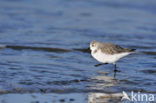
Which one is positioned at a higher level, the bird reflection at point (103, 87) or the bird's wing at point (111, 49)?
the bird's wing at point (111, 49)

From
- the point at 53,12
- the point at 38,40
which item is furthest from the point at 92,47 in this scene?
the point at 53,12

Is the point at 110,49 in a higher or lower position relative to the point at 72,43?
higher

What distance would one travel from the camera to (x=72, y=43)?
11.6 meters

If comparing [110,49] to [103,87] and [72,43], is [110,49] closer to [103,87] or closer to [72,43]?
[103,87]

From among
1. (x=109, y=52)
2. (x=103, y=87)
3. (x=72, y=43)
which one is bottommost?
(x=103, y=87)

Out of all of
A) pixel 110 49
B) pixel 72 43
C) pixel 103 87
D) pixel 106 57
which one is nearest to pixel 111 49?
pixel 110 49

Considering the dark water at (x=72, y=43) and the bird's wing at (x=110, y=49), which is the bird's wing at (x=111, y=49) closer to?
the bird's wing at (x=110, y=49)

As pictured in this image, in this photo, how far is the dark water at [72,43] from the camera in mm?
7449

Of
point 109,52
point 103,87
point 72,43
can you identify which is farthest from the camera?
point 72,43

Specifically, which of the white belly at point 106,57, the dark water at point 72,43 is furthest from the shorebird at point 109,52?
the dark water at point 72,43

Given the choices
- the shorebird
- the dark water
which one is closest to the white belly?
the shorebird

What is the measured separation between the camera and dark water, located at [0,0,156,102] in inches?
293

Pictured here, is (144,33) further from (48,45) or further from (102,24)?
(48,45)

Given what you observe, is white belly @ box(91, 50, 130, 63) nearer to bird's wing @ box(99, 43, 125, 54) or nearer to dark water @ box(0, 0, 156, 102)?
bird's wing @ box(99, 43, 125, 54)
